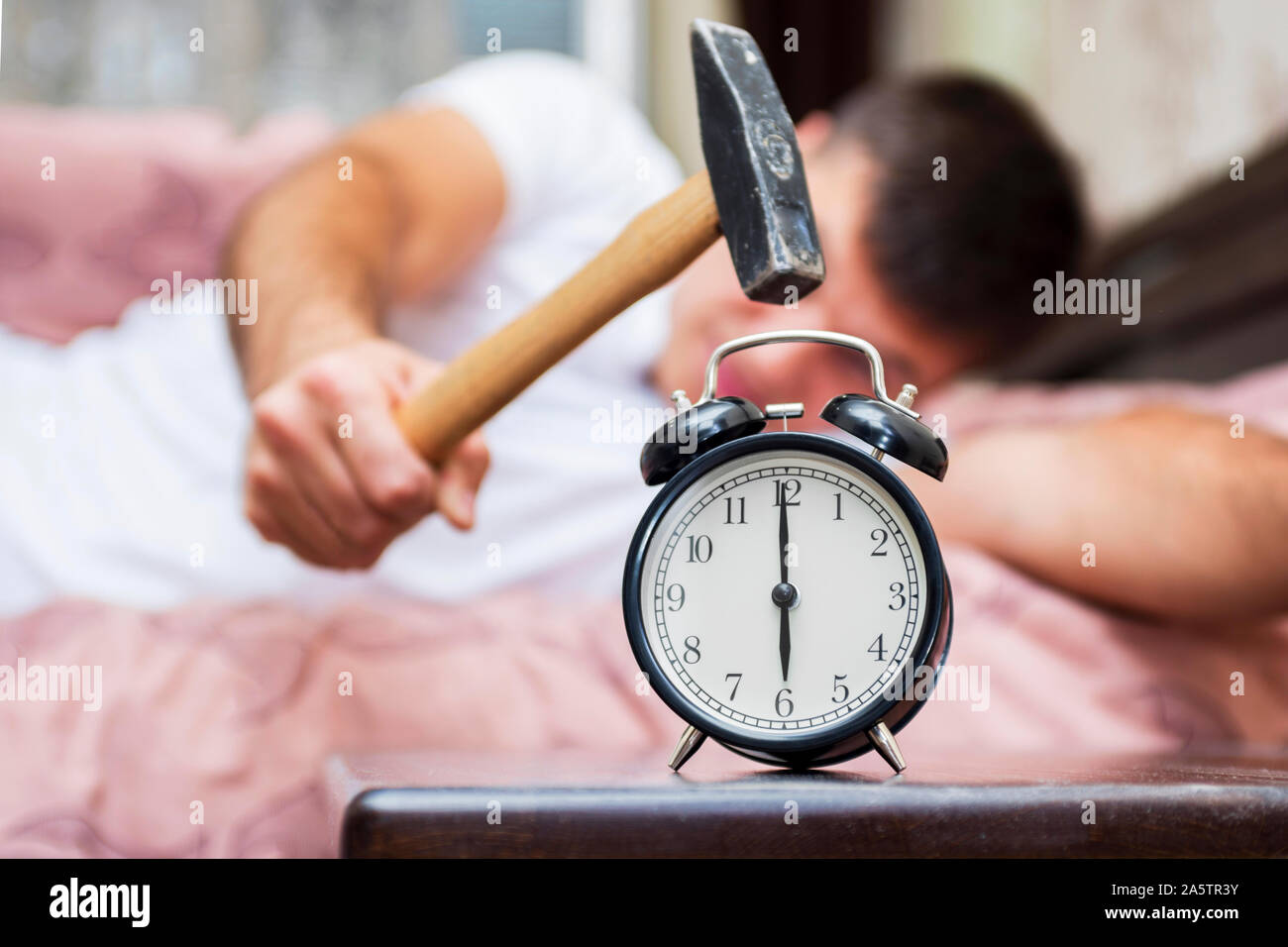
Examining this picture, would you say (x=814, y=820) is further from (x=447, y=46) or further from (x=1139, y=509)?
(x=447, y=46)

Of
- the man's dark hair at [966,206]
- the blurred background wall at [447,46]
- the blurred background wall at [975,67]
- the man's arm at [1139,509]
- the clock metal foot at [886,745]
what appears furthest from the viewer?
the blurred background wall at [447,46]

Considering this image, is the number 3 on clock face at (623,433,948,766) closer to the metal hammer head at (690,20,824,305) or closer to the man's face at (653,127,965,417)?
the metal hammer head at (690,20,824,305)

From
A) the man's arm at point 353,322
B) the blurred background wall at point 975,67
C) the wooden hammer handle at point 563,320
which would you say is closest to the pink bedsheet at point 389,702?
the man's arm at point 353,322

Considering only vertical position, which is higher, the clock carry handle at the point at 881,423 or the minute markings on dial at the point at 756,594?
the clock carry handle at the point at 881,423

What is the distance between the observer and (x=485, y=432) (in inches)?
60.4

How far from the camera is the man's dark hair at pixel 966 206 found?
1.38 metres

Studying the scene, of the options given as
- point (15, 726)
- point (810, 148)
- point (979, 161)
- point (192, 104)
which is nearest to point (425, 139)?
point (810, 148)

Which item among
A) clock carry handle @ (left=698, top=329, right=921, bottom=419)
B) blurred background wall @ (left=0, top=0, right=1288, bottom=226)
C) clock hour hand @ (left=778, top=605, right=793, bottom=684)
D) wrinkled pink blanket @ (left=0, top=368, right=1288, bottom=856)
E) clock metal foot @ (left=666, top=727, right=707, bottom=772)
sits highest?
blurred background wall @ (left=0, top=0, right=1288, bottom=226)

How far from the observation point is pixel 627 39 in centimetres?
347

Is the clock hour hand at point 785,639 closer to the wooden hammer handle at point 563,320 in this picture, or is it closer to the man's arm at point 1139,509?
the wooden hammer handle at point 563,320

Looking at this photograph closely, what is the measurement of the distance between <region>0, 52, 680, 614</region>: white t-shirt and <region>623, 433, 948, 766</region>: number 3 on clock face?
0.87 metres

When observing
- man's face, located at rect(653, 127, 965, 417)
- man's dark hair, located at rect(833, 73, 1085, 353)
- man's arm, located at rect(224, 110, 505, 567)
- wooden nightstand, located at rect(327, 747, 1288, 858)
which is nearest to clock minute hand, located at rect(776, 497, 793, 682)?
wooden nightstand, located at rect(327, 747, 1288, 858)

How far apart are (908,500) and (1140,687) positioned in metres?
0.58

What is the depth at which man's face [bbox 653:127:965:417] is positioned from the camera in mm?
1396
